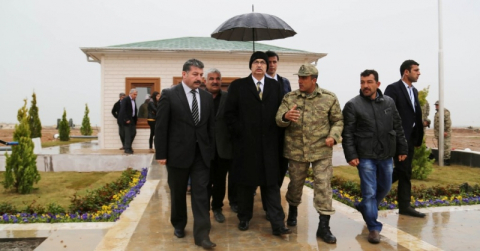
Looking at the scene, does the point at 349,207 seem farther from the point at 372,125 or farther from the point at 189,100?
the point at 189,100

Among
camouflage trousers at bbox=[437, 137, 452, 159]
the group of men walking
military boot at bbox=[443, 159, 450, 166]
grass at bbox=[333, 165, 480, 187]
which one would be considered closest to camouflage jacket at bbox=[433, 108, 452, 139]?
camouflage trousers at bbox=[437, 137, 452, 159]

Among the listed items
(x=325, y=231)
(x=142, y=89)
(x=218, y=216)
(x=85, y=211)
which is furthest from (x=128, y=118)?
(x=325, y=231)

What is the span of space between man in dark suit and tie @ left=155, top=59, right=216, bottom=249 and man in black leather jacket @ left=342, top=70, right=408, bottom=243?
1.75 metres

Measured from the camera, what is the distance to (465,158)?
1266cm

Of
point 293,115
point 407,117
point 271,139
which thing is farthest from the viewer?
point 407,117

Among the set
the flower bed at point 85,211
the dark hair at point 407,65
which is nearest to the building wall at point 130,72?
the flower bed at point 85,211

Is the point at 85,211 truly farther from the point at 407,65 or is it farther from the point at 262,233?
the point at 407,65

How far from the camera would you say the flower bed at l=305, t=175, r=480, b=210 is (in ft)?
21.8

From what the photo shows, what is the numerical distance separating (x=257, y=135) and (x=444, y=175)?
26.3 ft

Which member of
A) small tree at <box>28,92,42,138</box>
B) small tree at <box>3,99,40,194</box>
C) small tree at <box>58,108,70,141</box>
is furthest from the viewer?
small tree at <box>58,108,70,141</box>

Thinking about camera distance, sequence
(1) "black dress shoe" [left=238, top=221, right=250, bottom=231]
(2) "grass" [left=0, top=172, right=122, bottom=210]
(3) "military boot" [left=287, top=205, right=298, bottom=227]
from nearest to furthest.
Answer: (1) "black dress shoe" [left=238, top=221, right=250, bottom=231] < (3) "military boot" [left=287, top=205, right=298, bottom=227] < (2) "grass" [left=0, top=172, right=122, bottom=210]

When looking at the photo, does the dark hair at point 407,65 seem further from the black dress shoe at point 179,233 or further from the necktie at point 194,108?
the black dress shoe at point 179,233

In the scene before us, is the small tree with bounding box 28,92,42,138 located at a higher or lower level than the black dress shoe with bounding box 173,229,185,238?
higher

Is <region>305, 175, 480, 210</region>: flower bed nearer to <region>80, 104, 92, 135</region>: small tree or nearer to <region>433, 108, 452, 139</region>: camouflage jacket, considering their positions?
<region>433, 108, 452, 139</region>: camouflage jacket
